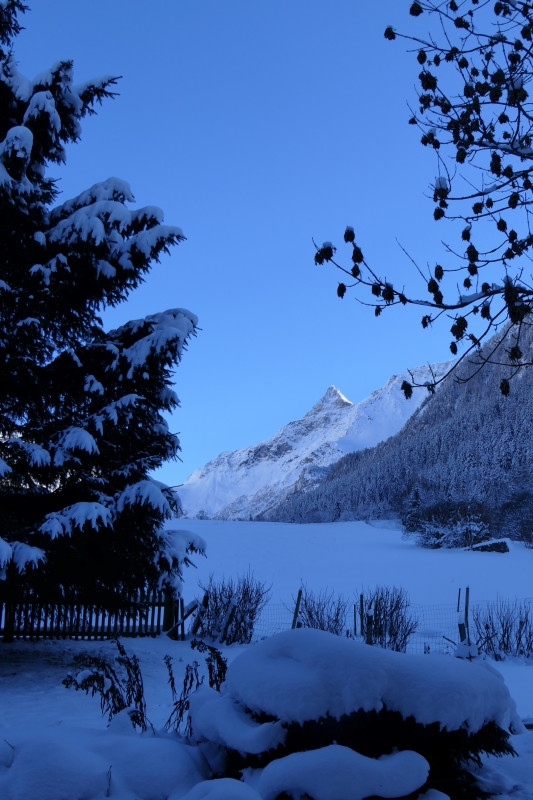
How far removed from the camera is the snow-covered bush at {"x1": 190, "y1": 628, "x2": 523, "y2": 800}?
2742 mm

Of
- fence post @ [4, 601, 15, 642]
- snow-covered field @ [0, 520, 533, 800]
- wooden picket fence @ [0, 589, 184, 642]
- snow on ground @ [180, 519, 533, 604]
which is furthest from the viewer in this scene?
snow on ground @ [180, 519, 533, 604]

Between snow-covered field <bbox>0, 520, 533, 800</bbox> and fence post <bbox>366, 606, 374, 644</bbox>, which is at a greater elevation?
snow-covered field <bbox>0, 520, 533, 800</bbox>

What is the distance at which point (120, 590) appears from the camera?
862cm

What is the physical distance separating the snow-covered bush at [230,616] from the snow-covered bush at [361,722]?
9.44m

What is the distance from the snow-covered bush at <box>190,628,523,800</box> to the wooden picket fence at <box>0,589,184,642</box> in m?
5.70

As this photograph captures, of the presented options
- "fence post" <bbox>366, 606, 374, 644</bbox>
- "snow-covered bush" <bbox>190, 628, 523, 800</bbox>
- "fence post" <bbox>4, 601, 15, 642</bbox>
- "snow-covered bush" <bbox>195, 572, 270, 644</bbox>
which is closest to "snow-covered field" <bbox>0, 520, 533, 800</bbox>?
"snow-covered bush" <bbox>190, 628, 523, 800</bbox>

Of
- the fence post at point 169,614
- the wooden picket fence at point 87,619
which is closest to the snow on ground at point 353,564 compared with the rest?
the fence post at point 169,614

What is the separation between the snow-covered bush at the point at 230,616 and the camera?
1245 cm

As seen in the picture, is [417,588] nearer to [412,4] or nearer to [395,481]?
[412,4]

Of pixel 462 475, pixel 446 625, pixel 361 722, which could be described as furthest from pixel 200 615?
pixel 462 475

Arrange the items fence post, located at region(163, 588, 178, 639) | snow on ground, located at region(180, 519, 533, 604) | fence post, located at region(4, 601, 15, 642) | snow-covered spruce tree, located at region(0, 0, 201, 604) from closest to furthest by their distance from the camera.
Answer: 1. snow-covered spruce tree, located at region(0, 0, 201, 604)
2. fence post, located at region(4, 601, 15, 642)
3. fence post, located at region(163, 588, 178, 639)
4. snow on ground, located at region(180, 519, 533, 604)

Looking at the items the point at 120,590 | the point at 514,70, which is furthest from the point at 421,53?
the point at 120,590

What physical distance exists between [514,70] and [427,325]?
1716 millimetres

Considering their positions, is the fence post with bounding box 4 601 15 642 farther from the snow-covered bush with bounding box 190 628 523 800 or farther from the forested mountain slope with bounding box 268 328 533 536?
the forested mountain slope with bounding box 268 328 533 536
